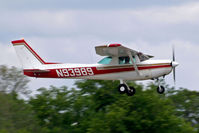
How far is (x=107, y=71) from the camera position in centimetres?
2397

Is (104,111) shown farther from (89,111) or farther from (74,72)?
(74,72)

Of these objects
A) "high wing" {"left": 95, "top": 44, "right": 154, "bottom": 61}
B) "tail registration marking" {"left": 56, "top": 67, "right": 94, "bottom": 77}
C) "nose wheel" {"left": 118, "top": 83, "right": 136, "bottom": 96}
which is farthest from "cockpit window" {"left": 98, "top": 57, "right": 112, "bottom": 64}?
"nose wheel" {"left": 118, "top": 83, "right": 136, "bottom": 96}

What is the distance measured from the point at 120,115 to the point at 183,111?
43.0ft

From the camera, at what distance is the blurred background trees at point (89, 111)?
125ft

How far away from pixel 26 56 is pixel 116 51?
5.58 metres

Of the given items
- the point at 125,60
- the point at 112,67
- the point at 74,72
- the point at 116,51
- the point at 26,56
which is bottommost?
the point at 74,72

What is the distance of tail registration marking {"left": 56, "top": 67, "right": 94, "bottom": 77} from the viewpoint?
79.9 ft

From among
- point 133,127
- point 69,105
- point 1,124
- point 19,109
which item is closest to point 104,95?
point 69,105

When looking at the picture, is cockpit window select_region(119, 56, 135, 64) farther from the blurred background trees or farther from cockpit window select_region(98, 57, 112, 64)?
the blurred background trees

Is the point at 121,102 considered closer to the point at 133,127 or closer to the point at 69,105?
the point at 133,127

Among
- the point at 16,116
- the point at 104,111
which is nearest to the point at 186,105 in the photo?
the point at 104,111

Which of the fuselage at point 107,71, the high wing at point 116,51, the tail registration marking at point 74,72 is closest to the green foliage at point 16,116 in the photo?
the fuselage at point 107,71

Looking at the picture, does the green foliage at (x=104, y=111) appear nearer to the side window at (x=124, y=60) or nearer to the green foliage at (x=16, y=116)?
the green foliage at (x=16, y=116)

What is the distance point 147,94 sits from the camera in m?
40.9
